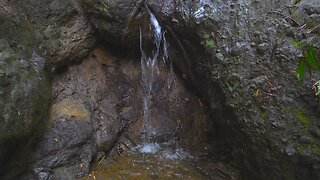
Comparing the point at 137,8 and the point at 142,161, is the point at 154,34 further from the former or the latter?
the point at 142,161

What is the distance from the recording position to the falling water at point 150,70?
14.3 ft

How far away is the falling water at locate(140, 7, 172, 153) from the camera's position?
14.3 feet

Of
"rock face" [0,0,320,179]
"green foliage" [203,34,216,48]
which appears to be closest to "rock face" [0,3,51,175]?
"rock face" [0,0,320,179]

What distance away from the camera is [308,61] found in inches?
111

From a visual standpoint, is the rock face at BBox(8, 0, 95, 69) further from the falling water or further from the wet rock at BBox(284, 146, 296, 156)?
the wet rock at BBox(284, 146, 296, 156)

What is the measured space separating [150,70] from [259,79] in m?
1.85

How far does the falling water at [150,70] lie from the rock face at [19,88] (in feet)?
4.20

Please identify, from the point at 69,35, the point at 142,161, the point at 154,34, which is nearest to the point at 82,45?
the point at 69,35

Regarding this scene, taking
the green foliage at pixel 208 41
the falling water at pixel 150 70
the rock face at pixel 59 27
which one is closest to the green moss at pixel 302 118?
the green foliage at pixel 208 41

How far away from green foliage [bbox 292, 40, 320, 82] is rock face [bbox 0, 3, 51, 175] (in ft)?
7.62

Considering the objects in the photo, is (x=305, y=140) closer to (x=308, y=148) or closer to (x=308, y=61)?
(x=308, y=148)

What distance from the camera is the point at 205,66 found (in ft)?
12.0

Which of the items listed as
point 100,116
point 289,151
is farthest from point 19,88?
point 289,151

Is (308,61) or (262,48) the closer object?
(308,61)
